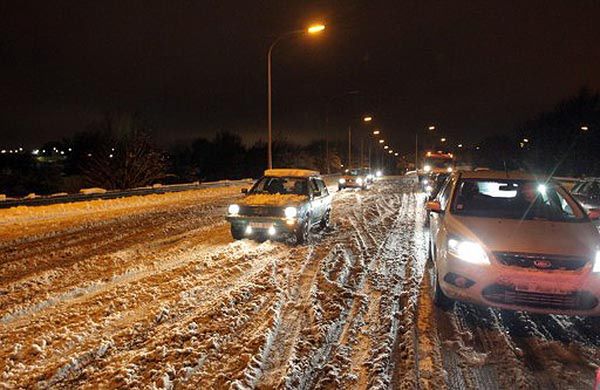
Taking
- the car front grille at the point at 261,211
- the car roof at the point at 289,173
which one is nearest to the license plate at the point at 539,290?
the car front grille at the point at 261,211

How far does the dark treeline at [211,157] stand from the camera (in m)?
36.8

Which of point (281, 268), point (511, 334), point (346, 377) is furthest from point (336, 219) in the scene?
point (346, 377)

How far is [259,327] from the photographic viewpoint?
527cm

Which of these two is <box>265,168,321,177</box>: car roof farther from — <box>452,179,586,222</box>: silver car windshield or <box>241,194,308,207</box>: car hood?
<box>452,179,586,222</box>: silver car windshield

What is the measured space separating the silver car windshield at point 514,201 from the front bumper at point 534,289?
122 cm

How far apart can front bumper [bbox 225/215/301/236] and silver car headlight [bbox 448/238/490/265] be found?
17.2 feet

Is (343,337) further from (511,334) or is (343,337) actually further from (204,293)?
(204,293)

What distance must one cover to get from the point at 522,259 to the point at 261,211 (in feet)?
21.2

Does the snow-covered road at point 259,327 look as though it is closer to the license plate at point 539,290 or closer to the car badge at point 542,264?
the license plate at point 539,290

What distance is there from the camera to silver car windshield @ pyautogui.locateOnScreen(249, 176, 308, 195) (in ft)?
38.2

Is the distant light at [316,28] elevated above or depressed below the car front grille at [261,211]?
above

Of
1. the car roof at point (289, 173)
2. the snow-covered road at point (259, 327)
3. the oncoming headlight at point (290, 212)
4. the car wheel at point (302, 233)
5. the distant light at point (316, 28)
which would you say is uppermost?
the distant light at point (316, 28)

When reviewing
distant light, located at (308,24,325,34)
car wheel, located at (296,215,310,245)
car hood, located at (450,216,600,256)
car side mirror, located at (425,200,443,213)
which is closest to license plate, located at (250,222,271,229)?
car wheel, located at (296,215,310,245)

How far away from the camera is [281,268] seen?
26.7 feet
